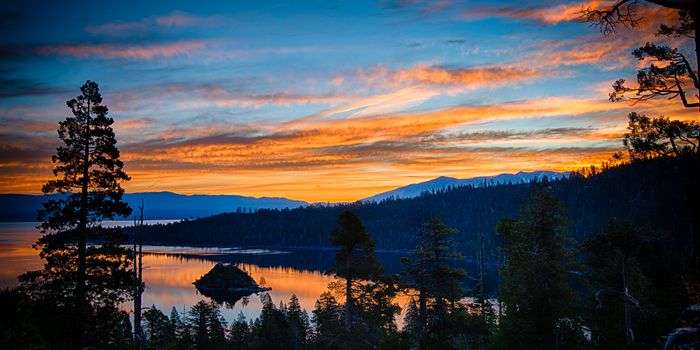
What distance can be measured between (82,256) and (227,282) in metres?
119

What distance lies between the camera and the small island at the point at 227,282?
13175cm

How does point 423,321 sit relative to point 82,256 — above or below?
below

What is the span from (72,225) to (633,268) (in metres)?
29.7

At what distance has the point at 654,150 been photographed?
13.4 meters

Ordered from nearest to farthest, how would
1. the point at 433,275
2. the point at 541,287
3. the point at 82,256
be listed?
the point at 82,256, the point at 541,287, the point at 433,275

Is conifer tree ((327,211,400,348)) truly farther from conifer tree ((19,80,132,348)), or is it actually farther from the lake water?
the lake water

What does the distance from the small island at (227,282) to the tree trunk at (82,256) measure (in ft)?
366

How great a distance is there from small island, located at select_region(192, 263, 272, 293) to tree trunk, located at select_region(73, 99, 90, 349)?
112m

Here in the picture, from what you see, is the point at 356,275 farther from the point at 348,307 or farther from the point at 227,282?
the point at 227,282

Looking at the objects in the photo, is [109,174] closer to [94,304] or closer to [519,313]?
[94,304]

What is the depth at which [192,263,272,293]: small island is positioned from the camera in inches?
5187

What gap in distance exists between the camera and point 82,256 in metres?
21.2

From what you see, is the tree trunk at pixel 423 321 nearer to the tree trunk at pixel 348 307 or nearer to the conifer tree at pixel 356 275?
the conifer tree at pixel 356 275

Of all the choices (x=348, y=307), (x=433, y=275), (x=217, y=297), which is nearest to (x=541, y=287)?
(x=433, y=275)
